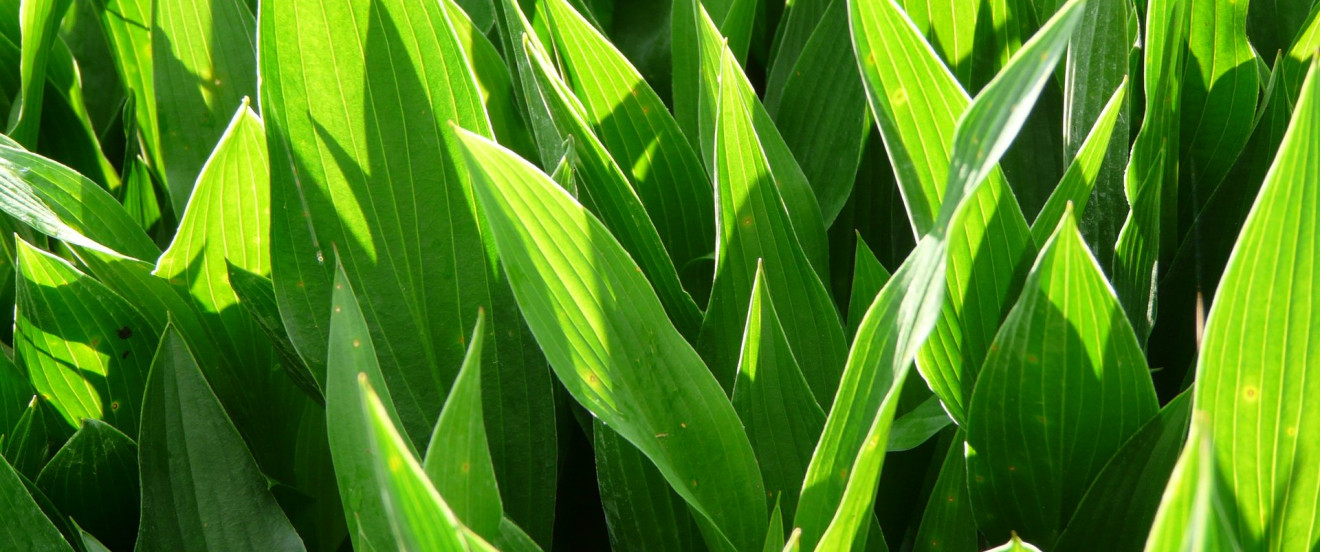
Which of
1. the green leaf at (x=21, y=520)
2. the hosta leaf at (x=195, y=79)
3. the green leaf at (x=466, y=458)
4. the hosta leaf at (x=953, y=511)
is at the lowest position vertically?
the hosta leaf at (x=953, y=511)

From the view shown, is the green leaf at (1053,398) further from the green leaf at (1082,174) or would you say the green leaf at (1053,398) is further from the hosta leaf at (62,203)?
the hosta leaf at (62,203)

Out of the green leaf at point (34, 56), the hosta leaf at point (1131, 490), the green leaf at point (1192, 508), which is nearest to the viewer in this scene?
the green leaf at point (1192, 508)

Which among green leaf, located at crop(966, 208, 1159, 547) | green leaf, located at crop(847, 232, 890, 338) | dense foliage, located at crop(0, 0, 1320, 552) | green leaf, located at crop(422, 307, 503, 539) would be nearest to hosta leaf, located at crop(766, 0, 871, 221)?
dense foliage, located at crop(0, 0, 1320, 552)

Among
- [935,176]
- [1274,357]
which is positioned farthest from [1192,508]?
[935,176]

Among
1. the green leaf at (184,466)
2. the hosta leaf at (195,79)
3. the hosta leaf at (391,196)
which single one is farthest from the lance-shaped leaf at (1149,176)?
the hosta leaf at (195,79)

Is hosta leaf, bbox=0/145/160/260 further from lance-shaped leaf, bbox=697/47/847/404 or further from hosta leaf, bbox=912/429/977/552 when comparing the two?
hosta leaf, bbox=912/429/977/552

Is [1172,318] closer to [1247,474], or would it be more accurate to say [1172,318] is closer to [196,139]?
[1247,474]

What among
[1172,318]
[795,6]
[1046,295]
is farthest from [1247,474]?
[795,6]
